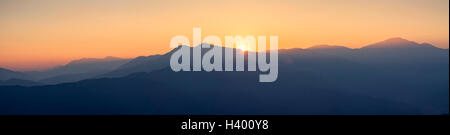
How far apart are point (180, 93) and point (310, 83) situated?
40.9 ft

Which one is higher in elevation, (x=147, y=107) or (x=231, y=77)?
(x=231, y=77)

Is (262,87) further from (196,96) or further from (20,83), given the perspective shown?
(20,83)

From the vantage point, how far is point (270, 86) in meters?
31.5

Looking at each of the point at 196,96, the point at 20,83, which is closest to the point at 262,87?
the point at 196,96

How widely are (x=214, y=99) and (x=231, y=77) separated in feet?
13.5

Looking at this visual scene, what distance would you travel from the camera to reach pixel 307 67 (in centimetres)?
3769
